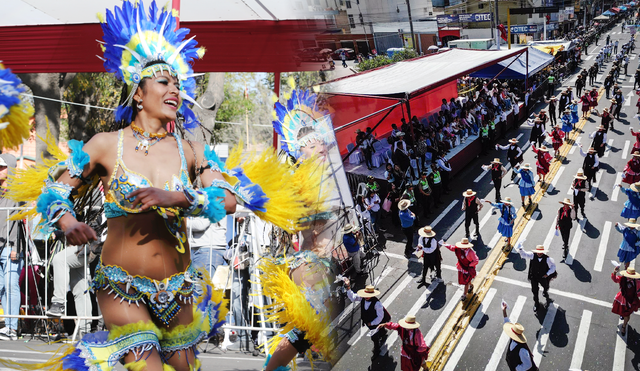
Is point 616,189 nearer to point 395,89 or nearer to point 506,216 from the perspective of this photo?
point 506,216

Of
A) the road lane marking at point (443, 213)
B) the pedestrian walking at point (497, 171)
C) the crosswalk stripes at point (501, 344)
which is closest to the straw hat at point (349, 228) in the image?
the crosswalk stripes at point (501, 344)

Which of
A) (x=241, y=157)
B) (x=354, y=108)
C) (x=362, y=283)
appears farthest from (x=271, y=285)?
(x=354, y=108)

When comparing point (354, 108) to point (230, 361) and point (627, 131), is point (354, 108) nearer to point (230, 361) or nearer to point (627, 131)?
point (230, 361)

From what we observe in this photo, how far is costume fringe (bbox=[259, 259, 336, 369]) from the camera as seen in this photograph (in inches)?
148

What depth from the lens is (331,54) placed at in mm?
5672

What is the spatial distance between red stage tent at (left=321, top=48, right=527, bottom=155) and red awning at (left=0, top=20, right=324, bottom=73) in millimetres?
3937

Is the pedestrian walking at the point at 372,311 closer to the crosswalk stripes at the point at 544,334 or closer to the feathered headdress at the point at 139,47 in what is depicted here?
the crosswalk stripes at the point at 544,334

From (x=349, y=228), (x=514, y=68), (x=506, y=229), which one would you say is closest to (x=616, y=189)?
(x=506, y=229)

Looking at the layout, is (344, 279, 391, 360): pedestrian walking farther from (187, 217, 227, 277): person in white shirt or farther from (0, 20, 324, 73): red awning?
(0, 20, 324, 73): red awning

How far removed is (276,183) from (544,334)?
7213mm

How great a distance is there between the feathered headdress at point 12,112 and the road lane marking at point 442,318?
24.0ft

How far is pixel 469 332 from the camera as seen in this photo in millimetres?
8742

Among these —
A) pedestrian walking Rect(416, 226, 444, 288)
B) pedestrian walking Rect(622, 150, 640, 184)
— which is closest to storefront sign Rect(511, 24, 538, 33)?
pedestrian walking Rect(622, 150, 640, 184)

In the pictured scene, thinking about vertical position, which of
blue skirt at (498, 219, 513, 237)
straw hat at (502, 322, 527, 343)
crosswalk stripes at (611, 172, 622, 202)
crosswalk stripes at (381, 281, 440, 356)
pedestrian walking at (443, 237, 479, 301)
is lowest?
crosswalk stripes at (611, 172, 622, 202)
